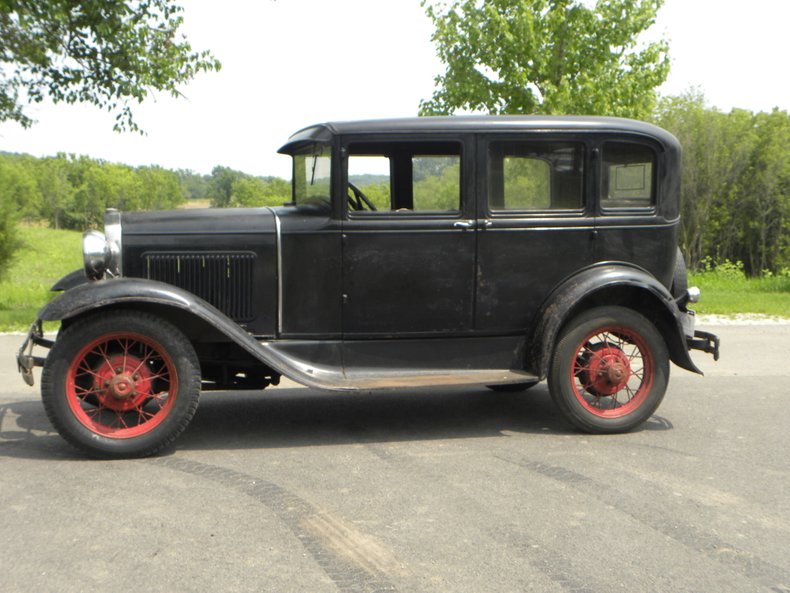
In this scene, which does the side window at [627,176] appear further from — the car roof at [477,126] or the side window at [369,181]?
the side window at [369,181]

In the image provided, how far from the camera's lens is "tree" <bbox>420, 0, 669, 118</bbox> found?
1694 cm

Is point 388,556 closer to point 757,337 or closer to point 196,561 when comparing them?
point 196,561

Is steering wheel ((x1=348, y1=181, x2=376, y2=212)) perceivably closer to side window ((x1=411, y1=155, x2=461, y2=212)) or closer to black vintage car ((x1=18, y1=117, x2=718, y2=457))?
black vintage car ((x1=18, y1=117, x2=718, y2=457))

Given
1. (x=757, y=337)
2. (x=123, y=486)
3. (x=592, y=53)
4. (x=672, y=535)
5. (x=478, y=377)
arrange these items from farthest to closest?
(x=592, y=53) → (x=757, y=337) → (x=478, y=377) → (x=123, y=486) → (x=672, y=535)

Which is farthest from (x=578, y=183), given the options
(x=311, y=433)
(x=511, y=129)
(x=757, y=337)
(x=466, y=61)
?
(x=466, y=61)

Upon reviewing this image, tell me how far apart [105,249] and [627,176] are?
3.46m

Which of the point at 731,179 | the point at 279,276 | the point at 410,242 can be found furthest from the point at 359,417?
the point at 731,179

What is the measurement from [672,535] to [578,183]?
265 centimetres

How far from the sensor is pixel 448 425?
596 centimetres

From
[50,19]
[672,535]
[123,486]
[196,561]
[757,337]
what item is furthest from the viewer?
[50,19]

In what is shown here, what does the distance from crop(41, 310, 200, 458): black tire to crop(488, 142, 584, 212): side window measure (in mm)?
2255

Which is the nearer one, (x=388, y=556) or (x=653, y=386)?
(x=388, y=556)

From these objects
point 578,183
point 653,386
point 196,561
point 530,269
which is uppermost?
point 578,183

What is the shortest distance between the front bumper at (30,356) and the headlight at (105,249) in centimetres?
45
